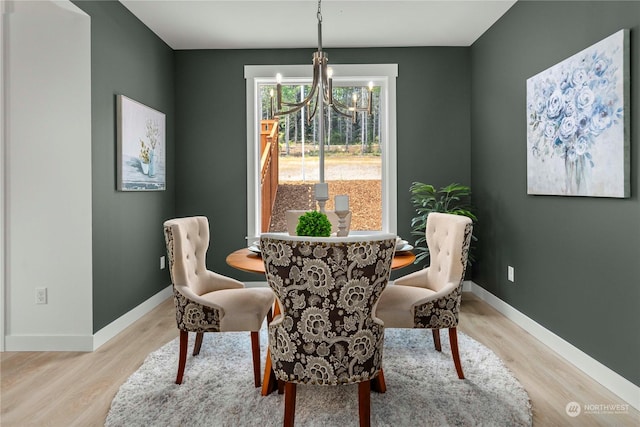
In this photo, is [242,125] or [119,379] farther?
[242,125]

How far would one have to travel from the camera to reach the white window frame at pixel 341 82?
446cm

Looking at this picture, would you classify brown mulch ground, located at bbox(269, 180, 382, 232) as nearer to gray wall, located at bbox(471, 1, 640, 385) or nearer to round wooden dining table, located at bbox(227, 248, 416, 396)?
gray wall, located at bbox(471, 1, 640, 385)

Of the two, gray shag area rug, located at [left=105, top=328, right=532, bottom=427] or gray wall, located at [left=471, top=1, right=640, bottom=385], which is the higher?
gray wall, located at [left=471, top=1, right=640, bottom=385]

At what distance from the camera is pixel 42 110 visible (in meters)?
2.87

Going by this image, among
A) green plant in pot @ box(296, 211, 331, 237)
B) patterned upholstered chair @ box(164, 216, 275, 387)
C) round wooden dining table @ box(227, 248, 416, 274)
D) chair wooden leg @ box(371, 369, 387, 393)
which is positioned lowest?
chair wooden leg @ box(371, 369, 387, 393)

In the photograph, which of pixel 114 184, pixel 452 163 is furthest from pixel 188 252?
pixel 452 163

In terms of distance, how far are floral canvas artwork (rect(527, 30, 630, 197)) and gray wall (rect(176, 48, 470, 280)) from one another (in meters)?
1.37

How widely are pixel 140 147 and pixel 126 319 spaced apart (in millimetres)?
1421

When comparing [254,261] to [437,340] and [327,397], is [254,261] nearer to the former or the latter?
[327,397]

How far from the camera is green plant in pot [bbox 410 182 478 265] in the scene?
13.1 ft

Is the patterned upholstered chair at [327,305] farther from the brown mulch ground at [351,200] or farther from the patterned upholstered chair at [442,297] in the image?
the brown mulch ground at [351,200]

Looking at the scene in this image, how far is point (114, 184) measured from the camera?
3.22 meters

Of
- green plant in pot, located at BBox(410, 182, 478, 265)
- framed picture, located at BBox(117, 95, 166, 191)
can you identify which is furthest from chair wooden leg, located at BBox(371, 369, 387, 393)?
framed picture, located at BBox(117, 95, 166, 191)

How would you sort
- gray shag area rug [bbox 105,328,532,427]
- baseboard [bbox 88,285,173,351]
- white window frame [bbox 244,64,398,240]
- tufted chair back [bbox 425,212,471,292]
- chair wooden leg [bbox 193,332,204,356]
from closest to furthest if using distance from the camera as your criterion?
gray shag area rug [bbox 105,328,532,427] → tufted chair back [bbox 425,212,471,292] → chair wooden leg [bbox 193,332,204,356] → baseboard [bbox 88,285,173,351] → white window frame [bbox 244,64,398,240]
